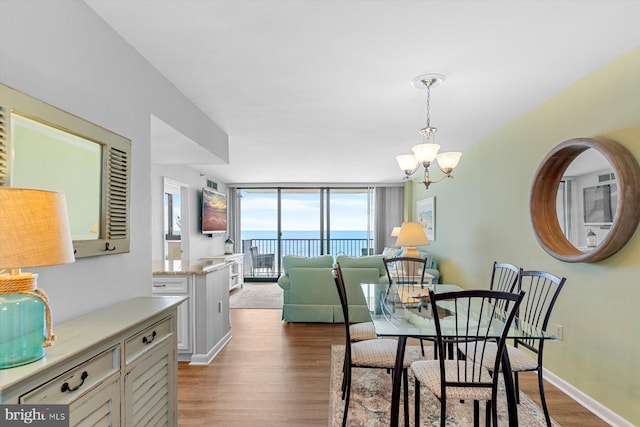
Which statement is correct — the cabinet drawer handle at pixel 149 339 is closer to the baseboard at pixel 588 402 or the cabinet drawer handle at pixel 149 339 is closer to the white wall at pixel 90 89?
the white wall at pixel 90 89

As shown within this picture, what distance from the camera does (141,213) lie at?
7.22 ft

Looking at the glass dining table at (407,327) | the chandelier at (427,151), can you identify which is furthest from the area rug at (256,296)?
the chandelier at (427,151)

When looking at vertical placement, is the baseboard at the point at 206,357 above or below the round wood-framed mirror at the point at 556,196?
below

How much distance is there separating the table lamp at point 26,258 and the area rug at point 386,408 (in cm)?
190

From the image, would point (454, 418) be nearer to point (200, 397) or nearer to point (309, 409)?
point (309, 409)

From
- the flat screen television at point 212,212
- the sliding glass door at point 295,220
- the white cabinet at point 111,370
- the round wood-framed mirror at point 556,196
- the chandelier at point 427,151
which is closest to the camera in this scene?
the white cabinet at point 111,370

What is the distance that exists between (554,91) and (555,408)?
8.03 feet

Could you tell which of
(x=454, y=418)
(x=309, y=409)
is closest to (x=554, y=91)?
(x=454, y=418)

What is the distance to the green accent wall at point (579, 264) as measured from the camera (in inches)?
86.6

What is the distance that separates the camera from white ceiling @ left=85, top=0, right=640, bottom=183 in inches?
69.3

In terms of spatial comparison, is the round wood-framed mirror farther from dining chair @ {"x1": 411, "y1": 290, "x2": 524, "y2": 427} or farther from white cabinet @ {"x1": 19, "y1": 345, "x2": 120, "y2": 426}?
Answer: white cabinet @ {"x1": 19, "y1": 345, "x2": 120, "y2": 426}

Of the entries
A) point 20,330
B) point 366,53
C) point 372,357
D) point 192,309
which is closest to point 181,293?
point 192,309

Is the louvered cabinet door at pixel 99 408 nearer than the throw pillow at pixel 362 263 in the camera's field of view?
Yes

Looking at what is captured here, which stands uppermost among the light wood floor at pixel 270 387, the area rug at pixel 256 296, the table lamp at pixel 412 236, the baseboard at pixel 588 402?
the table lamp at pixel 412 236
